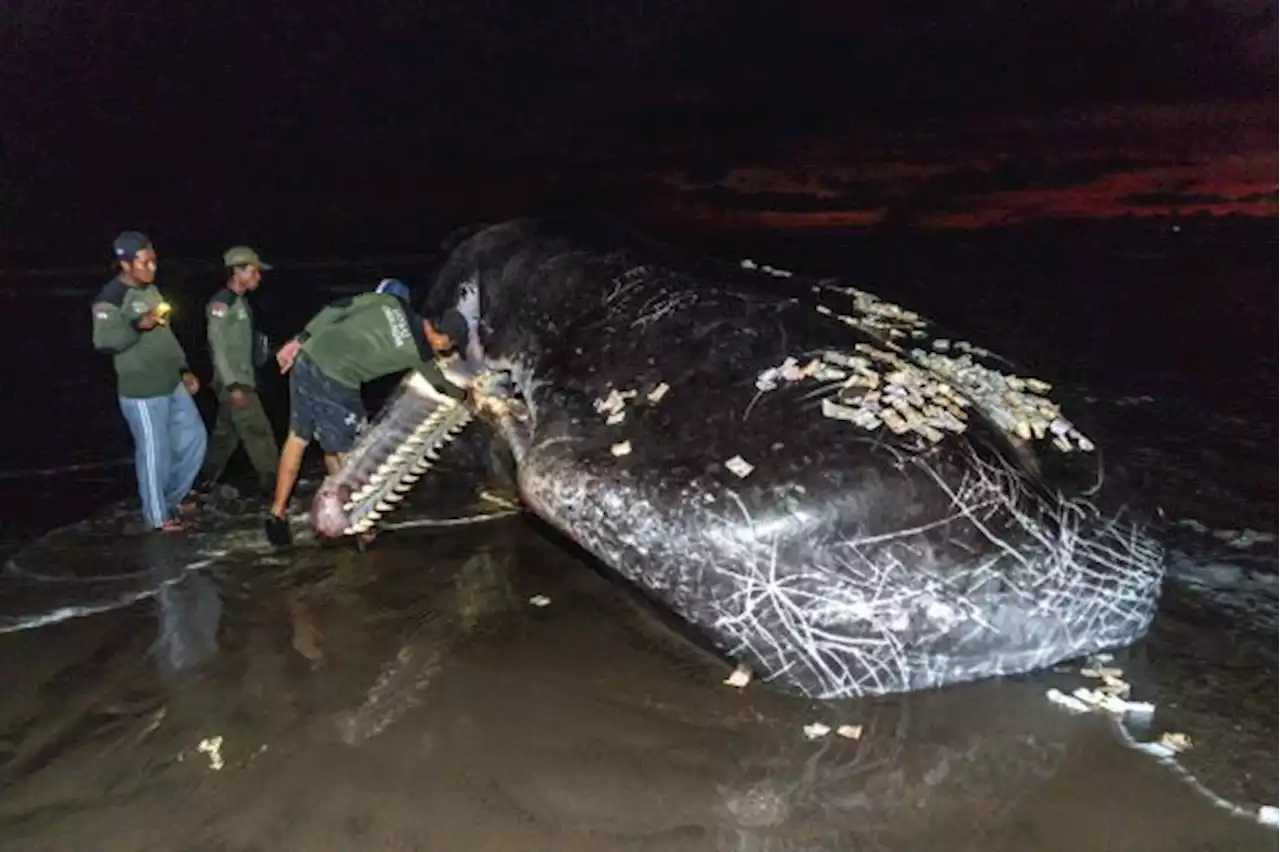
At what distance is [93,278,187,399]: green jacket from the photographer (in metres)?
7.00

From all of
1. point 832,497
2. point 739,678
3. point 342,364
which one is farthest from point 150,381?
point 832,497

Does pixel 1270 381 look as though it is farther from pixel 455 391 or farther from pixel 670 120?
pixel 670 120

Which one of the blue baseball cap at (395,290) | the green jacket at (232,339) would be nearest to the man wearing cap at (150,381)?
the green jacket at (232,339)

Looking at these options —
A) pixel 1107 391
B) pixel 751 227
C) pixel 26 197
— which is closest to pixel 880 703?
pixel 1107 391

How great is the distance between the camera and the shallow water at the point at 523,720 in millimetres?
4188

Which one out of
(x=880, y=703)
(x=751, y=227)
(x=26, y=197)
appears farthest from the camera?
(x=751, y=227)

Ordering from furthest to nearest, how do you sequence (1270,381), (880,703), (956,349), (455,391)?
(1270,381) → (455,391) → (956,349) → (880,703)

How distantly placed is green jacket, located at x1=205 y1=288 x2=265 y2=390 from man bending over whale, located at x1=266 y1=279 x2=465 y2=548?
0.38 metres

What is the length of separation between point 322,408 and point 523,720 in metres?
2.93

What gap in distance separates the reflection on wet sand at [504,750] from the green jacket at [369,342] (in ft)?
4.91

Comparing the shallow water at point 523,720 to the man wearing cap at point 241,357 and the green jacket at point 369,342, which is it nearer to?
the man wearing cap at point 241,357

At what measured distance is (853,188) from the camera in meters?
18.0

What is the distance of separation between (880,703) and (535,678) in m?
1.42

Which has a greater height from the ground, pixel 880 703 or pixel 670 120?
pixel 670 120
